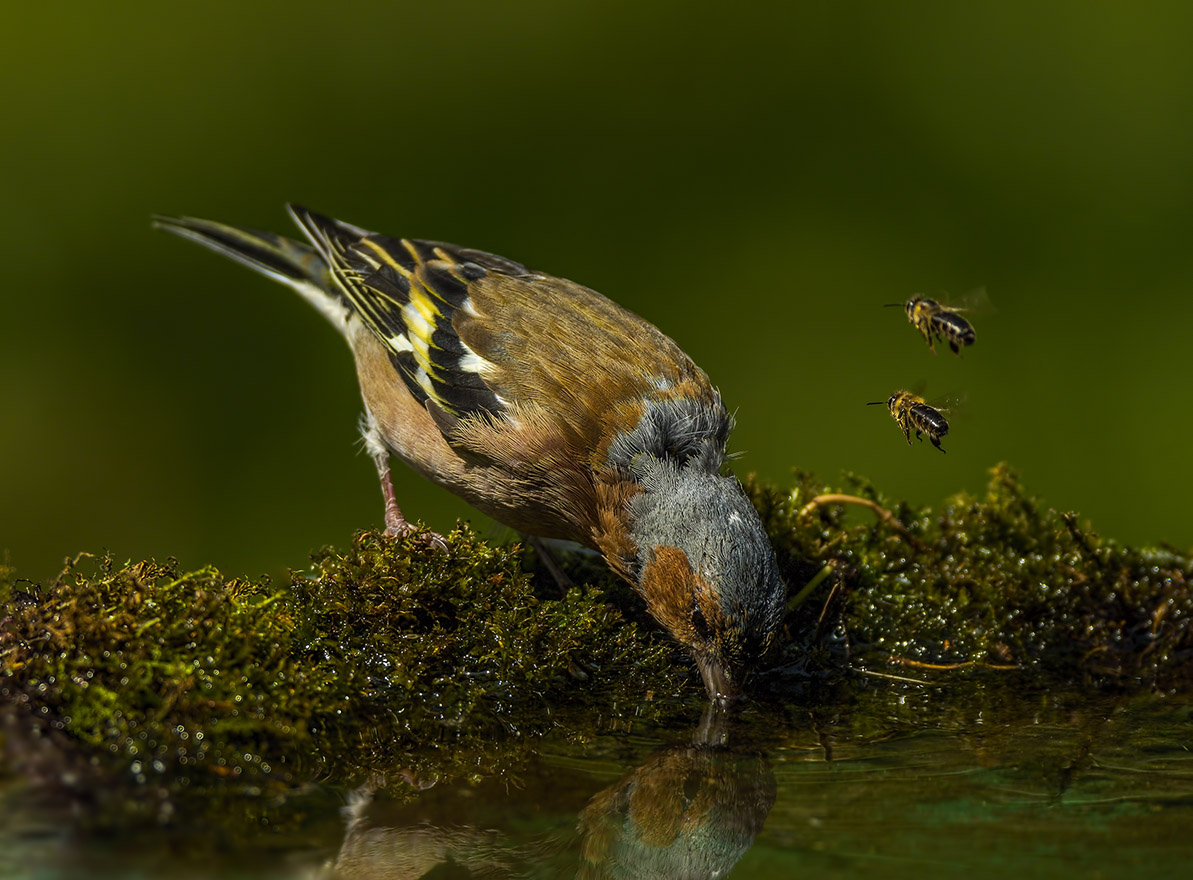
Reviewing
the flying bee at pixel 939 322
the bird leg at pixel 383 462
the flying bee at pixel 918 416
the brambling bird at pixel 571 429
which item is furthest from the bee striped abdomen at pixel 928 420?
the bird leg at pixel 383 462

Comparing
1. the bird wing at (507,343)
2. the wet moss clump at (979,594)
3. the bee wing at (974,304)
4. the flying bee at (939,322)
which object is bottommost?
the wet moss clump at (979,594)

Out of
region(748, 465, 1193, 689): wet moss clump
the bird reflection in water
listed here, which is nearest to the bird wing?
region(748, 465, 1193, 689): wet moss clump

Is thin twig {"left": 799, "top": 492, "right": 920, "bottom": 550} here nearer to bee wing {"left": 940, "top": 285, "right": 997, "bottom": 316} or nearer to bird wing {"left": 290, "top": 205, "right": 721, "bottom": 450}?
bird wing {"left": 290, "top": 205, "right": 721, "bottom": 450}

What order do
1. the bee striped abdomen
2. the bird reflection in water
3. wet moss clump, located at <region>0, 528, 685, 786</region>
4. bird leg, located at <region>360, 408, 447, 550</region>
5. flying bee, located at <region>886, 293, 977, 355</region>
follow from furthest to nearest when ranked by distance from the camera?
bird leg, located at <region>360, 408, 447, 550</region>, flying bee, located at <region>886, 293, 977, 355</region>, the bee striped abdomen, wet moss clump, located at <region>0, 528, 685, 786</region>, the bird reflection in water

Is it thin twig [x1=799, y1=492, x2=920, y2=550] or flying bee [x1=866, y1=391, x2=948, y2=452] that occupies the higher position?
flying bee [x1=866, y1=391, x2=948, y2=452]

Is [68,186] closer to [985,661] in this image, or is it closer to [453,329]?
[453,329]

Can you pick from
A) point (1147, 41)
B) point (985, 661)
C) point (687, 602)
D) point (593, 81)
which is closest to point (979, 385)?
point (1147, 41)

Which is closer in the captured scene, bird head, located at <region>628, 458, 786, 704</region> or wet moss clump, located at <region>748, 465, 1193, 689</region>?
bird head, located at <region>628, 458, 786, 704</region>

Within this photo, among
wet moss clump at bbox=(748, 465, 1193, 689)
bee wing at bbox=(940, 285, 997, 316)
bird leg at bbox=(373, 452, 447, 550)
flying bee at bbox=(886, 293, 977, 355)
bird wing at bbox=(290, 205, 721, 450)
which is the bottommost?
bird leg at bbox=(373, 452, 447, 550)

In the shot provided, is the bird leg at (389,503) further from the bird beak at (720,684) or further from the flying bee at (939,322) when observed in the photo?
the flying bee at (939,322)
